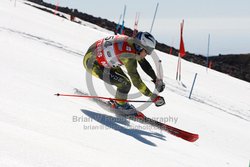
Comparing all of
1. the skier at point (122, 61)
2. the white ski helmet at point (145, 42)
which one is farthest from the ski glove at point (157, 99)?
the white ski helmet at point (145, 42)

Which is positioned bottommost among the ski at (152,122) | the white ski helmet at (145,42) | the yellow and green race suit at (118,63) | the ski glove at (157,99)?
the ski at (152,122)

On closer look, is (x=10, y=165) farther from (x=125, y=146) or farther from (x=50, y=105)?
(x=50, y=105)

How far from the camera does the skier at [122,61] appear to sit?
5.85 meters

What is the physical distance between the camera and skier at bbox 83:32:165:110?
585cm

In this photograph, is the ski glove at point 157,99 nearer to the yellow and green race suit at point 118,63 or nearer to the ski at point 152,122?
the yellow and green race suit at point 118,63

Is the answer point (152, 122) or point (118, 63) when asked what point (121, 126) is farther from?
point (118, 63)

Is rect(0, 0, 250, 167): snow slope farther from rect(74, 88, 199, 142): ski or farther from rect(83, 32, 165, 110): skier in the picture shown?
rect(83, 32, 165, 110): skier

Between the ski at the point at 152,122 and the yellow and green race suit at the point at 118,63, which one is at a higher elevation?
the yellow and green race suit at the point at 118,63

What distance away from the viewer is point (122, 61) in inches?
237

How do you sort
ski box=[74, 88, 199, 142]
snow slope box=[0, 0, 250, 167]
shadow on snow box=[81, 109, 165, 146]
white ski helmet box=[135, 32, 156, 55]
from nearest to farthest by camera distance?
snow slope box=[0, 0, 250, 167], shadow on snow box=[81, 109, 165, 146], white ski helmet box=[135, 32, 156, 55], ski box=[74, 88, 199, 142]

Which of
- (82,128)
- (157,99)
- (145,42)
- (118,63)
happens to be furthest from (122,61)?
(82,128)

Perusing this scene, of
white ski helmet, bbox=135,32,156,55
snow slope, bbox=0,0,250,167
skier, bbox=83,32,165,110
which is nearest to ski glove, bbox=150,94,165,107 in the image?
skier, bbox=83,32,165,110

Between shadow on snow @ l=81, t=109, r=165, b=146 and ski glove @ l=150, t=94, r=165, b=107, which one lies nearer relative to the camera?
shadow on snow @ l=81, t=109, r=165, b=146

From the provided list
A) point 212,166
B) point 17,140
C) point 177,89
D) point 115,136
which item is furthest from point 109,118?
point 177,89
